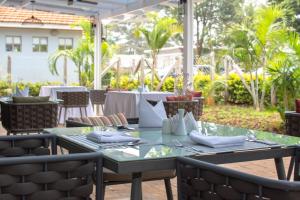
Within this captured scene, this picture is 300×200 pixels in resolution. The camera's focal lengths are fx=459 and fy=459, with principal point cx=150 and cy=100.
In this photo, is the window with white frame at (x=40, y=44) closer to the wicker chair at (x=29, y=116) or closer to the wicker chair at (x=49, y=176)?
the wicker chair at (x=29, y=116)

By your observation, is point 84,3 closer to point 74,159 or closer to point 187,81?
point 187,81

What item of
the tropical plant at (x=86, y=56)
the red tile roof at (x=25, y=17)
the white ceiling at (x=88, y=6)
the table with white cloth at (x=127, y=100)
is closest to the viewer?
the table with white cloth at (x=127, y=100)

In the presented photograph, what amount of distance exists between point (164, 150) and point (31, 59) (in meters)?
13.9

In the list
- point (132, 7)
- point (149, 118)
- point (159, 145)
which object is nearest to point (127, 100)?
point (132, 7)

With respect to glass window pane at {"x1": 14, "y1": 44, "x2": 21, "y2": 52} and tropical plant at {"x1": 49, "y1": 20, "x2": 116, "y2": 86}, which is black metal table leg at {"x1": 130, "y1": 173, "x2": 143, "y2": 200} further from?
glass window pane at {"x1": 14, "y1": 44, "x2": 21, "y2": 52}

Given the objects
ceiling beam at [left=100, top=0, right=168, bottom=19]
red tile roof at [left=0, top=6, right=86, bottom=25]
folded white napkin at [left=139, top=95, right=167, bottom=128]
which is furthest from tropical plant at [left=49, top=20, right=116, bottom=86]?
folded white napkin at [left=139, top=95, right=167, bottom=128]

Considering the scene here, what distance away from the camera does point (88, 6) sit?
1076cm

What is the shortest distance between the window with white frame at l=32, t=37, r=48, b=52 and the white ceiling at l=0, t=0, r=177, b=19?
6.06 m

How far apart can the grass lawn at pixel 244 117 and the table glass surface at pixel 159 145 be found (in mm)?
5046

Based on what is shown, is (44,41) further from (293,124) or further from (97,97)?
(293,124)

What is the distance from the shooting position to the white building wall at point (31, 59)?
15.0m

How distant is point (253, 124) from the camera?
8.23 metres

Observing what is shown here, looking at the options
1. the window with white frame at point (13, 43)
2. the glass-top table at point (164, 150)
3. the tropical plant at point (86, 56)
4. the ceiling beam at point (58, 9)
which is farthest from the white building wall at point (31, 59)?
the glass-top table at point (164, 150)

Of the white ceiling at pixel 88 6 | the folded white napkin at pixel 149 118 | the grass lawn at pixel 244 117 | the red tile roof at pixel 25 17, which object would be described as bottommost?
the grass lawn at pixel 244 117
